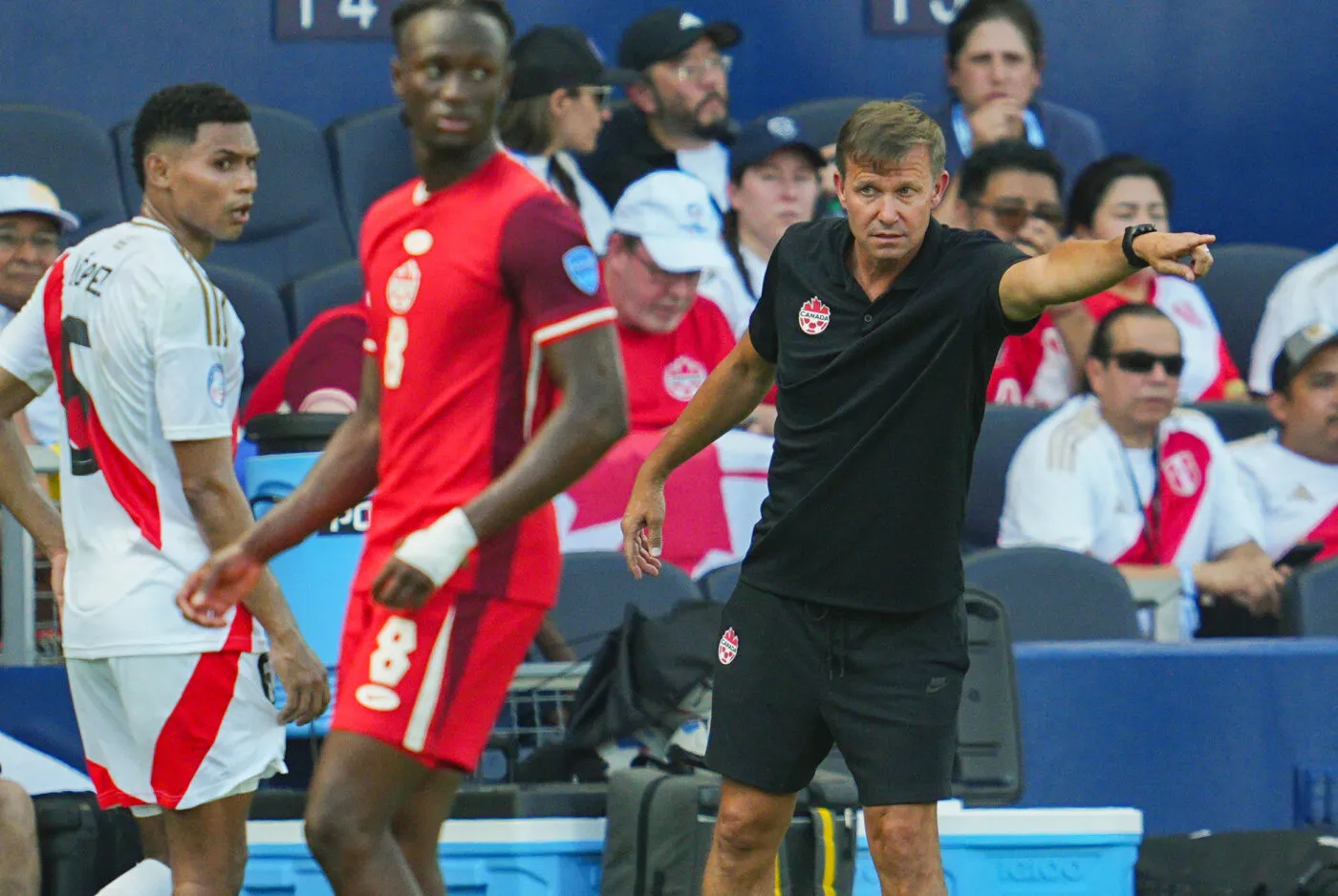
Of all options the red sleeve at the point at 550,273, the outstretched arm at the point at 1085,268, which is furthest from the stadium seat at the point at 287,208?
the outstretched arm at the point at 1085,268

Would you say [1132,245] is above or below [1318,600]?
above

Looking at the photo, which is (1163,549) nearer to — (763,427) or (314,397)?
(763,427)

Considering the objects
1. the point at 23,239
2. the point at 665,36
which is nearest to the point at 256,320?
the point at 23,239

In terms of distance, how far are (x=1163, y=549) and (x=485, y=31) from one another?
11.8 feet

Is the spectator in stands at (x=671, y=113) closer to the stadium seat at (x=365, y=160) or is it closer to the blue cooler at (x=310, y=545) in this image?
the stadium seat at (x=365, y=160)

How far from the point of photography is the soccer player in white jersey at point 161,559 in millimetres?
3979

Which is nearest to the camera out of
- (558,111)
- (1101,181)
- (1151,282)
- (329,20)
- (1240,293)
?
(558,111)

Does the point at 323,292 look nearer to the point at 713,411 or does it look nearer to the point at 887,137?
the point at 713,411

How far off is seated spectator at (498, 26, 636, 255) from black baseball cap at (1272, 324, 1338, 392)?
2220 mm

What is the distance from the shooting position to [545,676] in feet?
16.6

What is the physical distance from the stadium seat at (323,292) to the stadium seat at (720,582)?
2.06 m

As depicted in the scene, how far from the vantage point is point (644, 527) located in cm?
406

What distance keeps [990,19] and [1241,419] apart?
69.6 inches

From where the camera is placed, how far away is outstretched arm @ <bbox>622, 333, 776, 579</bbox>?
404 centimetres
